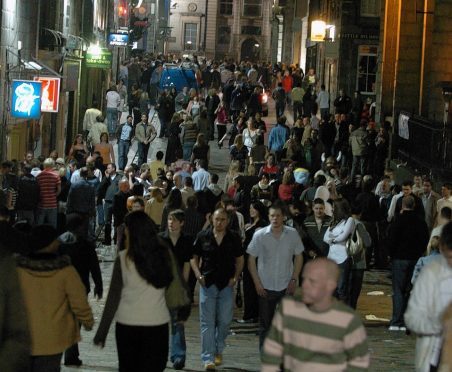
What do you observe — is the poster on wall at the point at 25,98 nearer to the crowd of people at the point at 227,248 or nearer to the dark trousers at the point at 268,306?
the crowd of people at the point at 227,248

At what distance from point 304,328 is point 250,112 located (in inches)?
1235

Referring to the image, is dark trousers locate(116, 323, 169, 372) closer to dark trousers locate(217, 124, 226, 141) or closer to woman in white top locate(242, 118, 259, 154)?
woman in white top locate(242, 118, 259, 154)

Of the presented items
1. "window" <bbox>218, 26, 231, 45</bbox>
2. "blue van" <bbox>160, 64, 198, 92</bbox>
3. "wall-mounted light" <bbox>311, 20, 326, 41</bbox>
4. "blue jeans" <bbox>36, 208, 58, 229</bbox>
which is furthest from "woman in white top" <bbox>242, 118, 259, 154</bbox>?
"window" <bbox>218, 26, 231, 45</bbox>

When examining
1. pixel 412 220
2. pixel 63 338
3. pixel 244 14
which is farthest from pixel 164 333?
pixel 244 14

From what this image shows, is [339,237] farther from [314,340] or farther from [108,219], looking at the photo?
[108,219]

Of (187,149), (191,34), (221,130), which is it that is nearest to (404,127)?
(187,149)

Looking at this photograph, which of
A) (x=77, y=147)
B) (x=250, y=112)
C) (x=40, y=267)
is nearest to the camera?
(x=40, y=267)

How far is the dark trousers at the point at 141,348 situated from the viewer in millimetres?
8461

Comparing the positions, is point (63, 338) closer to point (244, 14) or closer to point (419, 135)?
point (419, 135)

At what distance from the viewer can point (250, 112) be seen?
37.6m

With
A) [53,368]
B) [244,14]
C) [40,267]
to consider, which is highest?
[244,14]

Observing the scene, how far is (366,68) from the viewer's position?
42.7 m

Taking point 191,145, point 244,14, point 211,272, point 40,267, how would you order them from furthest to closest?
point 244,14
point 191,145
point 211,272
point 40,267

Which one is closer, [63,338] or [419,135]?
[63,338]
